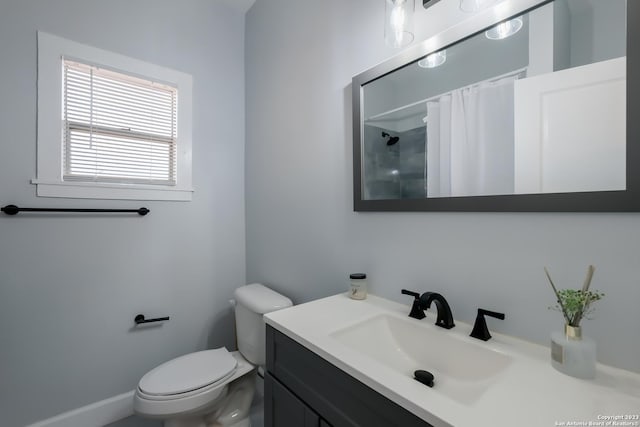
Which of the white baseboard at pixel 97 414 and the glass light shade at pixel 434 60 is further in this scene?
the white baseboard at pixel 97 414

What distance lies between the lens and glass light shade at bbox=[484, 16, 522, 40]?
0.82 m

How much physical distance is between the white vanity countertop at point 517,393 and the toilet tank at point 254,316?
2.26 ft

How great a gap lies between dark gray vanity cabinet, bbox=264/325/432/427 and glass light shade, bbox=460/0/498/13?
1151mm

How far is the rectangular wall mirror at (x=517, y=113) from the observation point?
669mm

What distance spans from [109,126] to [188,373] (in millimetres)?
1473

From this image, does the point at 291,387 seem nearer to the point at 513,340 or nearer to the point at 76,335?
the point at 513,340

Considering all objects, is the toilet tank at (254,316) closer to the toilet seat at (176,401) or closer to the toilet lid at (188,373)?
the toilet lid at (188,373)

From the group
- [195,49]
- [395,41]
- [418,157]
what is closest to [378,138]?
[418,157]

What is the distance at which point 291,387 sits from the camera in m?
0.91

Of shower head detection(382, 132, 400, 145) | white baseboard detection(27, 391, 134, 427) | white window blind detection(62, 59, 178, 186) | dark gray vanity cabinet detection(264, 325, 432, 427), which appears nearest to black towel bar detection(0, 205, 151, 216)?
white window blind detection(62, 59, 178, 186)

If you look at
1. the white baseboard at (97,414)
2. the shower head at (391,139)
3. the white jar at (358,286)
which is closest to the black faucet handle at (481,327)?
the white jar at (358,286)

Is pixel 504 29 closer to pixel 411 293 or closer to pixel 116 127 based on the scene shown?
pixel 411 293

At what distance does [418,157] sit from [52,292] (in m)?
1.97

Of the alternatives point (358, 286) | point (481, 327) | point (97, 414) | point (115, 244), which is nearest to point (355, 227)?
point (358, 286)
